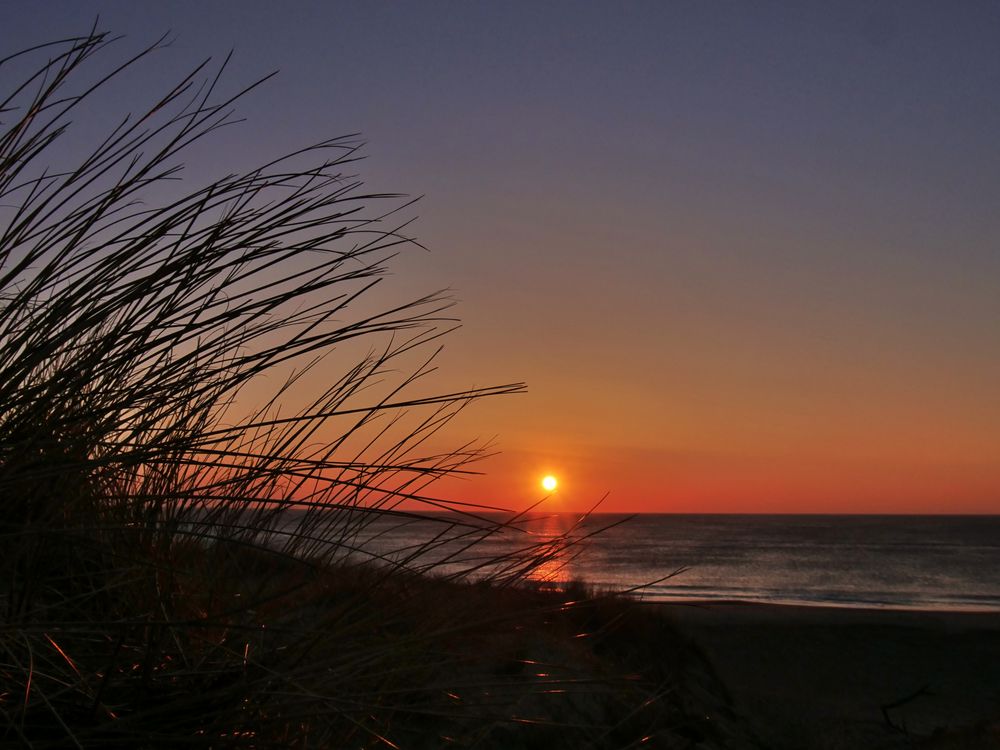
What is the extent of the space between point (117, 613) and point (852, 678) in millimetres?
11884

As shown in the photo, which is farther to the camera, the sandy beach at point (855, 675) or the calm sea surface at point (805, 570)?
the calm sea surface at point (805, 570)

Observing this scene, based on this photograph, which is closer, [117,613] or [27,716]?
[27,716]

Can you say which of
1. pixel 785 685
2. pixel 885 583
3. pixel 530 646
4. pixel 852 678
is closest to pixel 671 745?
pixel 530 646

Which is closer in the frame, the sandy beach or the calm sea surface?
the sandy beach

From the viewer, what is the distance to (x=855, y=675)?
1159cm

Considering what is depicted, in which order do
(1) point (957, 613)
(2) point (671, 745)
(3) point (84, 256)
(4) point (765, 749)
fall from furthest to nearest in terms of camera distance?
(1) point (957, 613) → (4) point (765, 749) → (2) point (671, 745) → (3) point (84, 256)

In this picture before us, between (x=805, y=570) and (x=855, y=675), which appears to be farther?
(x=805, y=570)

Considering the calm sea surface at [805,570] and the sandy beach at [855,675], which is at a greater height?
the sandy beach at [855,675]

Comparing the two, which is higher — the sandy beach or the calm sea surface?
the sandy beach

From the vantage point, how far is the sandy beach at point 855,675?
7180 mm

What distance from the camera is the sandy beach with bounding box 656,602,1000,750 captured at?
718 cm

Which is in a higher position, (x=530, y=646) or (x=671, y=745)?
(x=530, y=646)

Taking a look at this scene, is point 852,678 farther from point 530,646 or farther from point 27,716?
point 27,716

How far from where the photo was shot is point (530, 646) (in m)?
4.92
